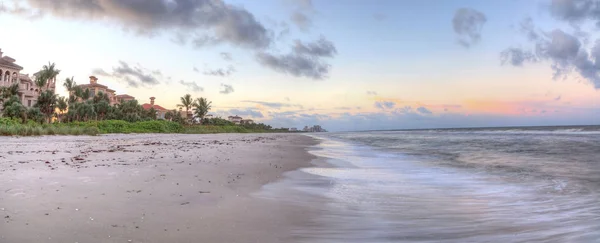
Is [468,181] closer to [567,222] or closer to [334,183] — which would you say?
[334,183]

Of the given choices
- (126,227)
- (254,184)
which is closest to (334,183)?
(254,184)

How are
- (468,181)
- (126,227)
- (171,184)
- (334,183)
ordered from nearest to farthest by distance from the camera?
(126,227), (171,184), (334,183), (468,181)

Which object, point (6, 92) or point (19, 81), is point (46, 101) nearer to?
point (6, 92)

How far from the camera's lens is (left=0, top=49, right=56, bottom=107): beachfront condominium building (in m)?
54.1

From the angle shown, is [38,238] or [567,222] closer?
[38,238]

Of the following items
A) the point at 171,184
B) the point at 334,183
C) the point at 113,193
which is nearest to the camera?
the point at 113,193

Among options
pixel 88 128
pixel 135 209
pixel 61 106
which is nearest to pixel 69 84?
pixel 61 106

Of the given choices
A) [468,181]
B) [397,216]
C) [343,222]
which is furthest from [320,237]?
[468,181]

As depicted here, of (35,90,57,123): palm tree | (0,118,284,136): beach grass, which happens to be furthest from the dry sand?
(35,90,57,123): palm tree

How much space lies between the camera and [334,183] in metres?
7.78

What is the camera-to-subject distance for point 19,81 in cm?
5888

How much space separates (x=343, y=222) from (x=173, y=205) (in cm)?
240

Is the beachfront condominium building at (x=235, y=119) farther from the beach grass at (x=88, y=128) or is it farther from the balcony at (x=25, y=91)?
the balcony at (x=25, y=91)

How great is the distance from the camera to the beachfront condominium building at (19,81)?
54062 millimetres
